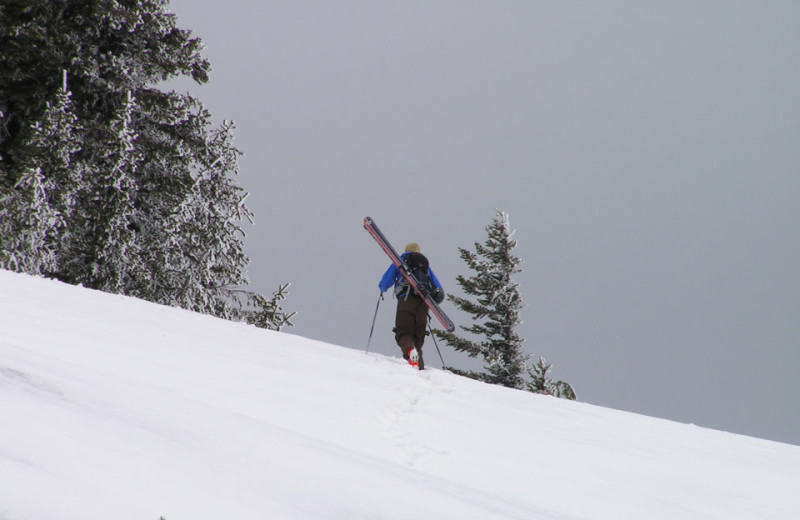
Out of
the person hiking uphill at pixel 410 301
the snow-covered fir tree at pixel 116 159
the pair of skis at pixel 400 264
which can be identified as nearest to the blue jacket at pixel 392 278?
the person hiking uphill at pixel 410 301

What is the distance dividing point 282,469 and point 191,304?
48.7 ft

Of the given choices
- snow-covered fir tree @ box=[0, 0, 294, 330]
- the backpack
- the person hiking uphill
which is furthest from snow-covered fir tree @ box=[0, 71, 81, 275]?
the backpack

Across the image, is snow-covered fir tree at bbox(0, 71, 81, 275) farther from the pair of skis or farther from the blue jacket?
the blue jacket

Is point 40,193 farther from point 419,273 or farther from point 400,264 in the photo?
point 419,273

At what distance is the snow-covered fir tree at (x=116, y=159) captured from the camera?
14.2 meters

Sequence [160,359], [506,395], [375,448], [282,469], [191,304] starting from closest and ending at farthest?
[282,469] < [375,448] < [160,359] < [506,395] < [191,304]

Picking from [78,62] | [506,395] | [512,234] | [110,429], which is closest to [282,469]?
[110,429]

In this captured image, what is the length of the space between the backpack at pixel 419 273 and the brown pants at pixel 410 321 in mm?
251

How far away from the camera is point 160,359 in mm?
6457

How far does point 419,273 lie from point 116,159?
8367 mm

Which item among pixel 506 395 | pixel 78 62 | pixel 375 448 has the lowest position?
pixel 375 448

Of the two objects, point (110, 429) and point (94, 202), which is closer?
point (110, 429)

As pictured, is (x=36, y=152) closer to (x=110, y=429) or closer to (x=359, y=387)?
(x=359, y=387)

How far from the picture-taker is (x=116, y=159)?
48.1 ft
